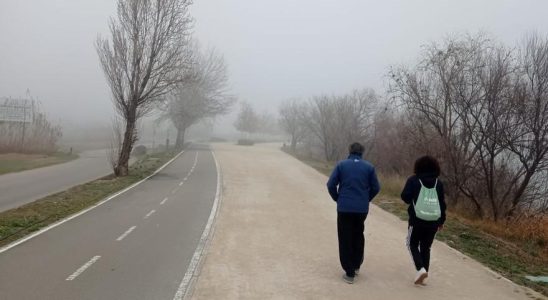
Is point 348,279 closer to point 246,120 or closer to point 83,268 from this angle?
point 83,268

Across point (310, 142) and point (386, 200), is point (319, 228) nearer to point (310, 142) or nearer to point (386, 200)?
point (386, 200)

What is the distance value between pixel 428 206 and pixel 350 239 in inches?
47.6

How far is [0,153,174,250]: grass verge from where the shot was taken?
11.0 meters

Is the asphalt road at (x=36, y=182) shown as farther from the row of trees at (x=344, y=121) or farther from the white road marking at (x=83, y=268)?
the row of trees at (x=344, y=121)

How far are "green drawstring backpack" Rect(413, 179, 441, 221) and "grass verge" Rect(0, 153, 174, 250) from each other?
7.46 metres

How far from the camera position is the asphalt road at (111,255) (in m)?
6.82

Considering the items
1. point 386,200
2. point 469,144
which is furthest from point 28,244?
point 469,144

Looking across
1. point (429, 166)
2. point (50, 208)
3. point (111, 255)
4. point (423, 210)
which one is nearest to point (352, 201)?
point (423, 210)

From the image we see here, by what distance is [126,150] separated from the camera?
25.5 m

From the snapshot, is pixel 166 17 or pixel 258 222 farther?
pixel 166 17

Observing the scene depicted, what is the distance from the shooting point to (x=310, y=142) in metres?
71.8

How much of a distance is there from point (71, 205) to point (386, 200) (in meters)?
10.4

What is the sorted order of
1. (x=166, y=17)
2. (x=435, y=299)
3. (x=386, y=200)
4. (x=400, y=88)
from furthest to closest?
1. (x=166, y=17)
2. (x=400, y=88)
3. (x=386, y=200)
4. (x=435, y=299)

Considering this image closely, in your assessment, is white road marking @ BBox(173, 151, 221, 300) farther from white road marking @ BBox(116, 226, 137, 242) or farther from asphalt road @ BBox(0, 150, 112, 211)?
asphalt road @ BBox(0, 150, 112, 211)
